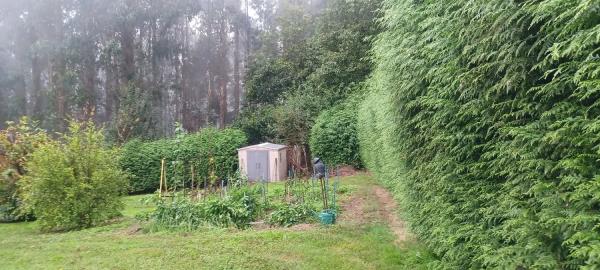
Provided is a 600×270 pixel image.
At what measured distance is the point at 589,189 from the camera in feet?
6.12

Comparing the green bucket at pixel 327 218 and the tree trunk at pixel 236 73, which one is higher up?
the tree trunk at pixel 236 73

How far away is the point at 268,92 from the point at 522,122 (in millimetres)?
24478

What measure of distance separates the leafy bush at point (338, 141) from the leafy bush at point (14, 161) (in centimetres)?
1032

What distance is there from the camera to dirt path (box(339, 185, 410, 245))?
7430 mm

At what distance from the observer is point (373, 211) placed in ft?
28.9

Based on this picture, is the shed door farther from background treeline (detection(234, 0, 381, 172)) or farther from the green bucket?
the green bucket

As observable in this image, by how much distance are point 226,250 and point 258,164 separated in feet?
38.2

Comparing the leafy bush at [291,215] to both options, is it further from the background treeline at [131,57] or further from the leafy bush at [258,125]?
the background treeline at [131,57]

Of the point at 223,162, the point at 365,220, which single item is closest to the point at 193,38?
the point at 223,162

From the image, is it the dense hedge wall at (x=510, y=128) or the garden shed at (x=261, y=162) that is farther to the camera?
the garden shed at (x=261, y=162)

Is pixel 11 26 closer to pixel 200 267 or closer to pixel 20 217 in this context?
pixel 20 217

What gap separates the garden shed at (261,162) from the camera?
17766 millimetres

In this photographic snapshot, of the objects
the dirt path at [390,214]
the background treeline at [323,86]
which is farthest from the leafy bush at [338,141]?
the dirt path at [390,214]

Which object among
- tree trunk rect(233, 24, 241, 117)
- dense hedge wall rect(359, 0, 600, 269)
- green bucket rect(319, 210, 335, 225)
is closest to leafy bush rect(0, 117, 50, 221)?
green bucket rect(319, 210, 335, 225)
